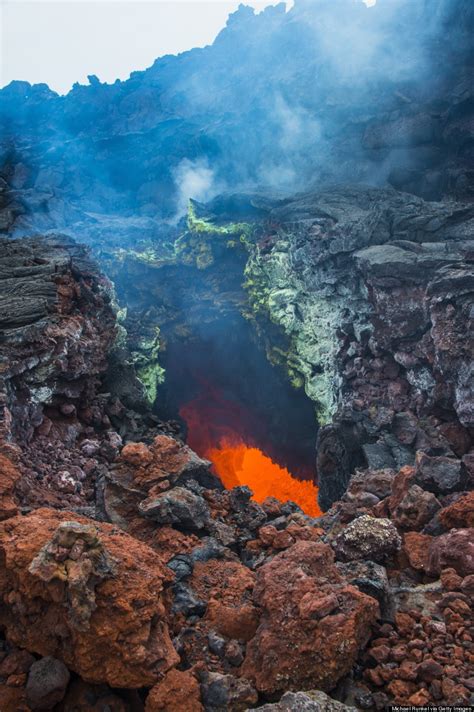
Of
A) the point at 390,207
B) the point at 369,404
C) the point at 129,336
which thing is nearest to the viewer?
the point at 369,404

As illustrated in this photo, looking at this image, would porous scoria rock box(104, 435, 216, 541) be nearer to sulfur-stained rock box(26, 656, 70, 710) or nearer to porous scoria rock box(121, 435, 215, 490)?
porous scoria rock box(121, 435, 215, 490)

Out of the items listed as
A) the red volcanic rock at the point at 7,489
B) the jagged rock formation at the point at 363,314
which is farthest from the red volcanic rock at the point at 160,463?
the jagged rock formation at the point at 363,314

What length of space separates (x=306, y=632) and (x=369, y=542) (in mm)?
2193

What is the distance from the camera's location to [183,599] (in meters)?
5.25


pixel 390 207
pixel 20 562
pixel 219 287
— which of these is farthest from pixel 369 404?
pixel 219 287

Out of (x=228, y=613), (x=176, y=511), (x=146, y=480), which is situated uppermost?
(x=146, y=480)

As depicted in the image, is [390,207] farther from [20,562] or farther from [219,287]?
[20,562]

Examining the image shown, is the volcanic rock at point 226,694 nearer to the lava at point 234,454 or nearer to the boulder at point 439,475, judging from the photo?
the boulder at point 439,475

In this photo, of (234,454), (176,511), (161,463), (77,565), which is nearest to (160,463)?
(161,463)

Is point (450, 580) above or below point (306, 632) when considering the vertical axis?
above

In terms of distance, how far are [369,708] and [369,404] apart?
1215 cm

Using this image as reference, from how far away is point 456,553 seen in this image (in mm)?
5203

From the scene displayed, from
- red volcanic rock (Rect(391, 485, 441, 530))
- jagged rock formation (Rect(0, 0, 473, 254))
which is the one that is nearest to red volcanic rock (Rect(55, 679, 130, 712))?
red volcanic rock (Rect(391, 485, 441, 530))

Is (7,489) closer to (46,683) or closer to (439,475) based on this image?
(46,683)
